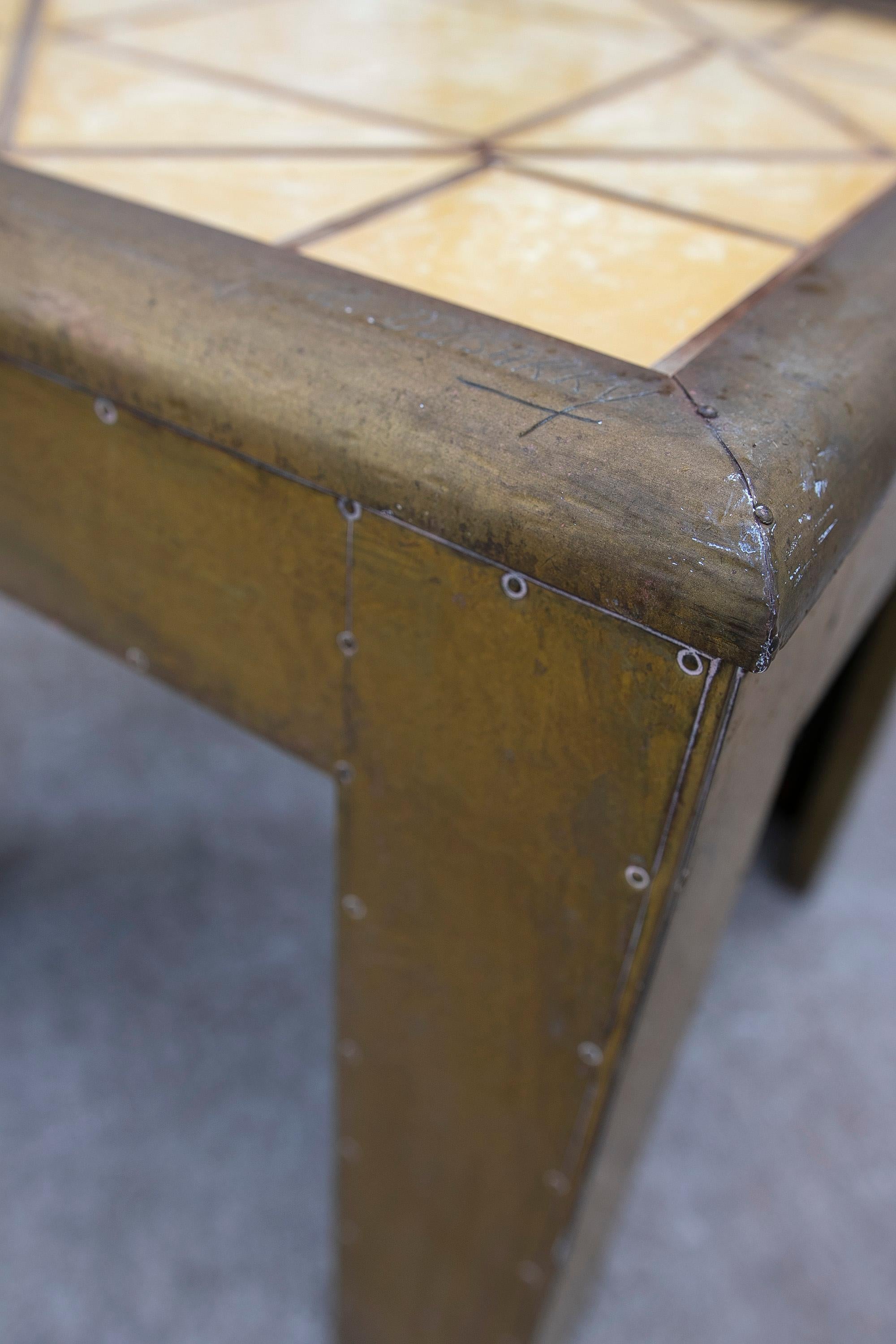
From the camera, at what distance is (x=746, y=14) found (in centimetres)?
96

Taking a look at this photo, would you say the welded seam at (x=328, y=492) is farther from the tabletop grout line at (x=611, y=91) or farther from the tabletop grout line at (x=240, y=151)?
the tabletop grout line at (x=611, y=91)

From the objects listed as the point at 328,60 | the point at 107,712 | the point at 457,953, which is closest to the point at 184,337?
the point at 457,953

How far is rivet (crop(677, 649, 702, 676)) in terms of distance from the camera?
32 cm

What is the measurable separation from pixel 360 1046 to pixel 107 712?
86 cm

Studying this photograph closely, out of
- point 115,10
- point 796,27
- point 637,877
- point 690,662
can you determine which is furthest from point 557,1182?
point 796,27

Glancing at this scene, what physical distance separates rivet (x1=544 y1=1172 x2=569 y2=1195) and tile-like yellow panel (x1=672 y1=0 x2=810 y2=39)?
845mm

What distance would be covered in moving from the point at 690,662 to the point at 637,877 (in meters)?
0.10

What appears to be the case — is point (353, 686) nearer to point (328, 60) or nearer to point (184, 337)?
point (184, 337)

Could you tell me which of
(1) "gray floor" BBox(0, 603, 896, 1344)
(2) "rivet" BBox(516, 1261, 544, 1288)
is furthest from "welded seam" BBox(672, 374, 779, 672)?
(1) "gray floor" BBox(0, 603, 896, 1344)

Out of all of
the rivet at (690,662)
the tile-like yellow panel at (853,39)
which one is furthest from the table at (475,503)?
the tile-like yellow panel at (853,39)

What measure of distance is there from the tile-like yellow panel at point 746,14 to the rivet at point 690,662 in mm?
773

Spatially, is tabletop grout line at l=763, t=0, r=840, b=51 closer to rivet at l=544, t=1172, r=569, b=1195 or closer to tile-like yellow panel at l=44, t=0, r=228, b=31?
tile-like yellow panel at l=44, t=0, r=228, b=31

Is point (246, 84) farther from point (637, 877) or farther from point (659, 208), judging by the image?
point (637, 877)

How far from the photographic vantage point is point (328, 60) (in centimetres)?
70
